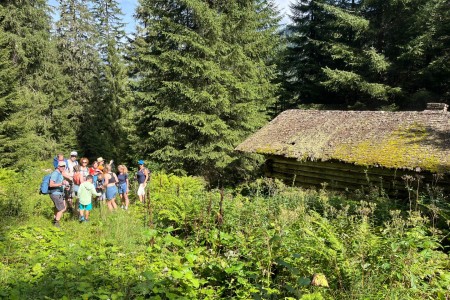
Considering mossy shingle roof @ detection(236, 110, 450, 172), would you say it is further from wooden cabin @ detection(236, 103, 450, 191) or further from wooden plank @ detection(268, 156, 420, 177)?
wooden plank @ detection(268, 156, 420, 177)

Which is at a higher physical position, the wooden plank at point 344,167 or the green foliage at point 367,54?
the green foliage at point 367,54

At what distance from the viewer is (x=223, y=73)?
13.8m

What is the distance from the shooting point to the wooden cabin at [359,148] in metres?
8.99

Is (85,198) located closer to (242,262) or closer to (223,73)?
(242,262)

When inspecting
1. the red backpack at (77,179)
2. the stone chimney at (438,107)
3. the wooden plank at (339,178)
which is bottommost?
the red backpack at (77,179)

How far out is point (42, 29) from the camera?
2094 cm

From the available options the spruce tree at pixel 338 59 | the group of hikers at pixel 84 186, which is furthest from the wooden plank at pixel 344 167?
the spruce tree at pixel 338 59

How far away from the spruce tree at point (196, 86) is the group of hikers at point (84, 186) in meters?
4.12

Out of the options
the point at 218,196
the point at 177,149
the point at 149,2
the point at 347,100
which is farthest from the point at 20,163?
the point at 347,100

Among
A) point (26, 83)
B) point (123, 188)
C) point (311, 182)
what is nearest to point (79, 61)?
point (26, 83)

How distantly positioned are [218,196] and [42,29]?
21.1 meters

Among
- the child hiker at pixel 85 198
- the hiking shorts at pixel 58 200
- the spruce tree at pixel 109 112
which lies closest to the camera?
the hiking shorts at pixel 58 200

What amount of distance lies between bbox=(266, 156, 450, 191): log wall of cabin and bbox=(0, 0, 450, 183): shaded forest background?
9.78 ft

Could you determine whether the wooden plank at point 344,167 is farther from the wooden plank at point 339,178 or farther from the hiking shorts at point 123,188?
the hiking shorts at point 123,188
